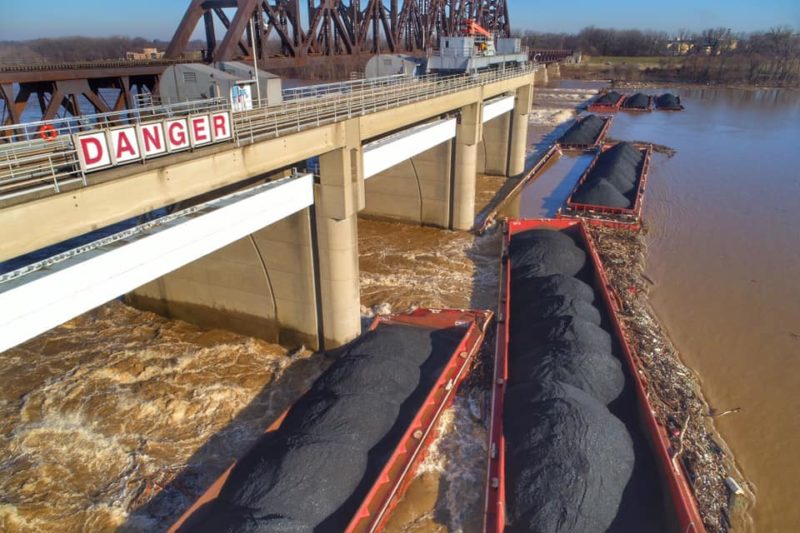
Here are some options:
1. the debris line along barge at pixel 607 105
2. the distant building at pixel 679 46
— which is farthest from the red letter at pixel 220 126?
the distant building at pixel 679 46

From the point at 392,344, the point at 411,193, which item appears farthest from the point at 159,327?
the point at 411,193

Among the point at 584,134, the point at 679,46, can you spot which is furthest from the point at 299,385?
the point at 679,46

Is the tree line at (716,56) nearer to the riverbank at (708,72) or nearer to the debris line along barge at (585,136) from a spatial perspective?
the riverbank at (708,72)

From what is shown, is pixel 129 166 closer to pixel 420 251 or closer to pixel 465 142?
pixel 420 251

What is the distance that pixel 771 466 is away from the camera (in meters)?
11.5

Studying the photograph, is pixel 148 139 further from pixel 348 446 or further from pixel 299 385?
pixel 299 385

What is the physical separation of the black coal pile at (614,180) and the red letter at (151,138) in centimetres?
2236

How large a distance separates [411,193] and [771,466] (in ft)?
60.8

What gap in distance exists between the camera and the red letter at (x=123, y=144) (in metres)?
8.80

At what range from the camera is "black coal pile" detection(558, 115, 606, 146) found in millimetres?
45250

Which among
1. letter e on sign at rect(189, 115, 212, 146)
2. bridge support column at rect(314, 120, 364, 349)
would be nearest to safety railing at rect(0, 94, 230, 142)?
letter e on sign at rect(189, 115, 212, 146)

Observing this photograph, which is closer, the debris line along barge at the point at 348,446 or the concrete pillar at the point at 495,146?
the debris line along barge at the point at 348,446

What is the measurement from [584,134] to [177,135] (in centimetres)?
4345

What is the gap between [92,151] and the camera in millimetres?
8414
